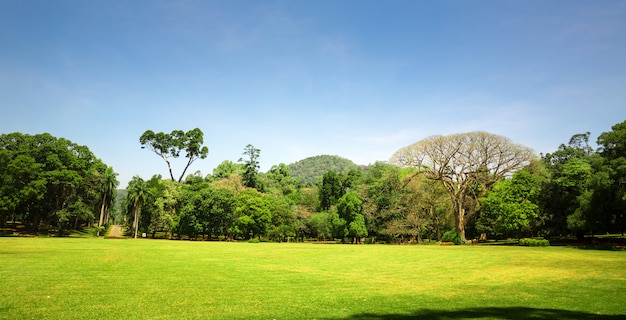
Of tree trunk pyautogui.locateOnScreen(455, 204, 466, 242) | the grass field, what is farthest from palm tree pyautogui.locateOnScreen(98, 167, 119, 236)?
tree trunk pyautogui.locateOnScreen(455, 204, 466, 242)

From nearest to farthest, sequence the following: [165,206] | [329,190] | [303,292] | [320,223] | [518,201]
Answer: [303,292] → [518,201] → [165,206] → [320,223] → [329,190]

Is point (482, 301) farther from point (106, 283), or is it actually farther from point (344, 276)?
point (106, 283)

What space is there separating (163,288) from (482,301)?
11.5 metres

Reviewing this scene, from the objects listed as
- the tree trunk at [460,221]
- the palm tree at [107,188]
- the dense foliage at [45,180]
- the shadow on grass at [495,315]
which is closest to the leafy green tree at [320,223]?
the tree trunk at [460,221]

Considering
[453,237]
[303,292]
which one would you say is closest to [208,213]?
[453,237]

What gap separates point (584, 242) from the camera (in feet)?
152

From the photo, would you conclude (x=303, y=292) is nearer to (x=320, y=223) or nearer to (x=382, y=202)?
(x=382, y=202)

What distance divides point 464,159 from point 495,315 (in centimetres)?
4916

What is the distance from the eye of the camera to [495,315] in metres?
9.80

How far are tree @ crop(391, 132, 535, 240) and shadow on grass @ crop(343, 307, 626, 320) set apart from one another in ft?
156

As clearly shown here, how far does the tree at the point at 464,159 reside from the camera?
54.0 meters

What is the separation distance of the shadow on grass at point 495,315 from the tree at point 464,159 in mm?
47596

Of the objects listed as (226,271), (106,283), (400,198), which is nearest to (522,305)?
(226,271)

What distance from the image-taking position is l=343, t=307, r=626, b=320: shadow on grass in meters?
9.51
